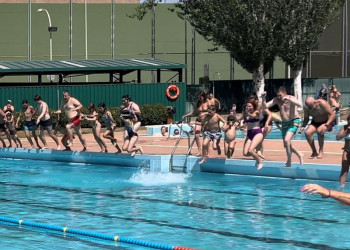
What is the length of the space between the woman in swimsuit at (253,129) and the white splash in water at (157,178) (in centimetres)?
157

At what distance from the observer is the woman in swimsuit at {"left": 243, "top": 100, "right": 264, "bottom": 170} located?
1788 centimetres

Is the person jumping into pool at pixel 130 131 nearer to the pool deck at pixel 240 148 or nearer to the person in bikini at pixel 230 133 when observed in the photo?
the pool deck at pixel 240 148

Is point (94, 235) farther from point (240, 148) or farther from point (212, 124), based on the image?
point (240, 148)

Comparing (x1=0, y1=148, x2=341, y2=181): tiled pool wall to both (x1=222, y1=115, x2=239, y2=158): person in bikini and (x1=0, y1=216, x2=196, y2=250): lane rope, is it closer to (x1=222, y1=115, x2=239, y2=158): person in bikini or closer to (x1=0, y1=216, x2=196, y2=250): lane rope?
(x1=222, y1=115, x2=239, y2=158): person in bikini

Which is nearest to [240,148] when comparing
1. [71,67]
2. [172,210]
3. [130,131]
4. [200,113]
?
[200,113]

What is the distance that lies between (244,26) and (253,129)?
19.2m

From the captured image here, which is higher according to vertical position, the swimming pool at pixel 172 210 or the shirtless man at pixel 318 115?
the shirtless man at pixel 318 115

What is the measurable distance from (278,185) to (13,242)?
6943 mm

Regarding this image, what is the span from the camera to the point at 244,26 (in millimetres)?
36844

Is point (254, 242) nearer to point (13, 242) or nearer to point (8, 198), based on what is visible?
point (13, 242)

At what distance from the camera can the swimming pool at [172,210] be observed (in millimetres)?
11820

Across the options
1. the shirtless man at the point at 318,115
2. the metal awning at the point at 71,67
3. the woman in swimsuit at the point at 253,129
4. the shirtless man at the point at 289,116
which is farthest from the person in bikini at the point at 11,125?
the shirtless man at the point at 318,115

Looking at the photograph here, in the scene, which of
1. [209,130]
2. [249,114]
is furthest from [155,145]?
[249,114]

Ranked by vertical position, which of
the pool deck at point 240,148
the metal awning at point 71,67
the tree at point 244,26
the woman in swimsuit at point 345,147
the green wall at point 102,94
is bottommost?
the pool deck at point 240,148
